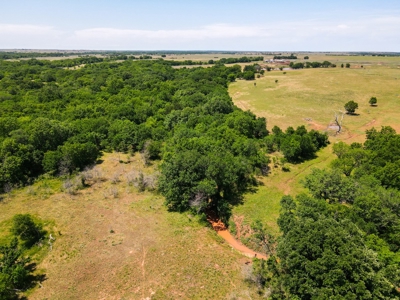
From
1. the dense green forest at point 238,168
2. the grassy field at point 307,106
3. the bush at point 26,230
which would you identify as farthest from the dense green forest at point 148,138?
the bush at point 26,230

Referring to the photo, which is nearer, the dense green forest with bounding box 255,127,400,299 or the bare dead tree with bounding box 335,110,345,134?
the dense green forest with bounding box 255,127,400,299

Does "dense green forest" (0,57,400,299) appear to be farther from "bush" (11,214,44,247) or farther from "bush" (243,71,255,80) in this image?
"bush" (243,71,255,80)

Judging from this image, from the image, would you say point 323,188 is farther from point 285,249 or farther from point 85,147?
point 85,147

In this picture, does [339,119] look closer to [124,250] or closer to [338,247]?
[338,247]

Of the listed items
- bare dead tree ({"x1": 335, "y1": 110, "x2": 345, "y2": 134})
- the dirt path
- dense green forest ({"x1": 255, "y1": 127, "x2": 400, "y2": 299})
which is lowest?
the dirt path

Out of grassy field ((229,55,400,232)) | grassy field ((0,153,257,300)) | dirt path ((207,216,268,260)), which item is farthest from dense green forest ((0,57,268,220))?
grassy field ((229,55,400,232))

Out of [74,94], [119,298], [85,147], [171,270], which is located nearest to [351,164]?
[171,270]

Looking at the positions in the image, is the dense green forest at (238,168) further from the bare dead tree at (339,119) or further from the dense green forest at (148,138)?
the bare dead tree at (339,119)

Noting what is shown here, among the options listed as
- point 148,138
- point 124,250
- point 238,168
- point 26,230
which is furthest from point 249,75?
point 26,230
